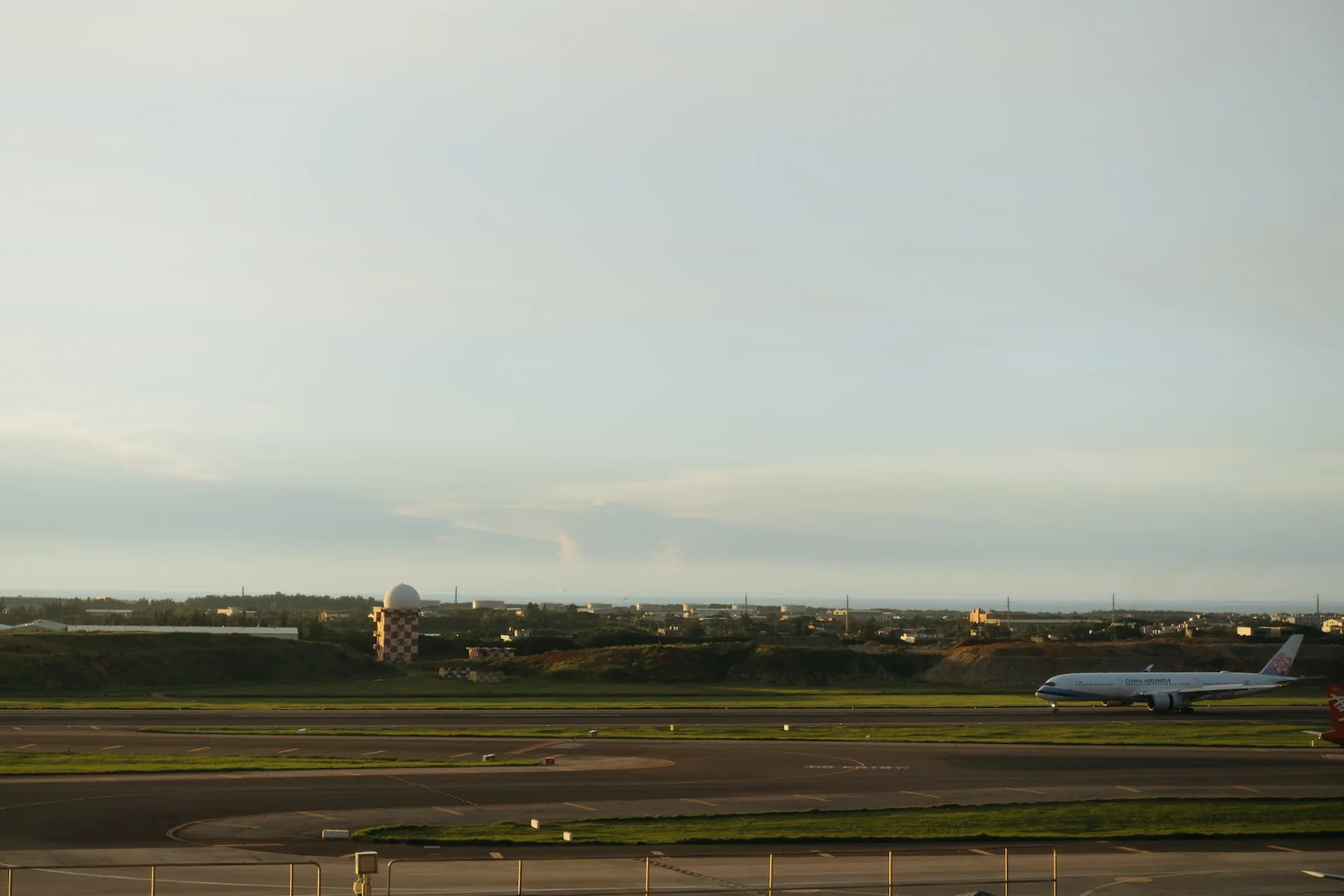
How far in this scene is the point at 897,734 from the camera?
62.0 m

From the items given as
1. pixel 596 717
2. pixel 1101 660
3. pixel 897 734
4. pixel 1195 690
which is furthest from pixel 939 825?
pixel 1101 660

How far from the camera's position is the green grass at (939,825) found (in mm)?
32312

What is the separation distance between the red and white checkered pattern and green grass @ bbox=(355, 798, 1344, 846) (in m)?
96.7

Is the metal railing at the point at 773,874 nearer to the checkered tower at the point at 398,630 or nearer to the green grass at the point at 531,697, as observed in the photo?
the green grass at the point at 531,697

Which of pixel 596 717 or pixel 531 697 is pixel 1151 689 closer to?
pixel 596 717

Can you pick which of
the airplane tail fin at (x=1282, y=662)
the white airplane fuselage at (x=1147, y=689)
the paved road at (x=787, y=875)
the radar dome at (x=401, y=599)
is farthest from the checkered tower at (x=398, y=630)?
the paved road at (x=787, y=875)

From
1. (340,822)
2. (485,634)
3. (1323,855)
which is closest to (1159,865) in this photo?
(1323,855)

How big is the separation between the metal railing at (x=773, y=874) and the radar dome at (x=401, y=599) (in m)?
104

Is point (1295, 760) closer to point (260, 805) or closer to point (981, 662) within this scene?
point (260, 805)

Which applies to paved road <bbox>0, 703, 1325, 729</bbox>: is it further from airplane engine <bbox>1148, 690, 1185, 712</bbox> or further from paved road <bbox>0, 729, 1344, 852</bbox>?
paved road <bbox>0, 729, 1344, 852</bbox>

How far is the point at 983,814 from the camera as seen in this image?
36.5 meters

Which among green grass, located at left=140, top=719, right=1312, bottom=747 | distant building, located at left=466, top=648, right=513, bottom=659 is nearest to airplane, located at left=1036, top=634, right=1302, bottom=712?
green grass, located at left=140, top=719, right=1312, bottom=747

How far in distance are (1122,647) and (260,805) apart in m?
119

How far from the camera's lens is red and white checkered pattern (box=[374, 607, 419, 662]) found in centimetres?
12744
